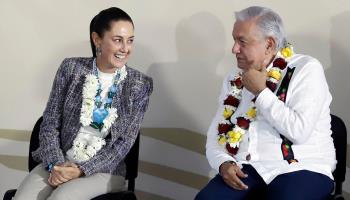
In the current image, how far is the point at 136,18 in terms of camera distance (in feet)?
10.2

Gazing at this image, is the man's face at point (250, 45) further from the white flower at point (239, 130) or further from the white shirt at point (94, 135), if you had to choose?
the white shirt at point (94, 135)

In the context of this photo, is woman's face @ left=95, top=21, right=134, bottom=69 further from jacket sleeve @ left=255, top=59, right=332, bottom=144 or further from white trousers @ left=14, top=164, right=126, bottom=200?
jacket sleeve @ left=255, top=59, right=332, bottom=144

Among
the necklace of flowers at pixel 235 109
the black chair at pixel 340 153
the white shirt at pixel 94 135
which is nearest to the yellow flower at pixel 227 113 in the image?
the necklace of flowers at pixel 235 109

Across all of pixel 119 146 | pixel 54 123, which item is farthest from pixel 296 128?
pixel 54 123

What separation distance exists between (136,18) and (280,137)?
132 cm

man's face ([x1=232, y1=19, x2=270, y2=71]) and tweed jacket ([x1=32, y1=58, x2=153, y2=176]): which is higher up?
man's face ([x1=232, y1=19, x2=270, y2=71])

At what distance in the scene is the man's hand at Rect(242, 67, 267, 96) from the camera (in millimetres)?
2119

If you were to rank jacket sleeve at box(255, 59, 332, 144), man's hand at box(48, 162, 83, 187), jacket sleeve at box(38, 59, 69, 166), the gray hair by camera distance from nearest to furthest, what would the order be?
1. jacket sleeve at box(255, 59, 332, 144)
2. the gray hair
3. man's hand at box(48, 162, 83, 187)
4. jacket sleeve at box(38, 59, 69, 166)

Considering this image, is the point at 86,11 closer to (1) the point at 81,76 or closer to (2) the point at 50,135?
(1) the point at 81,76

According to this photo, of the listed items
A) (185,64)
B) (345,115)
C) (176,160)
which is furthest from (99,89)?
(345,115)

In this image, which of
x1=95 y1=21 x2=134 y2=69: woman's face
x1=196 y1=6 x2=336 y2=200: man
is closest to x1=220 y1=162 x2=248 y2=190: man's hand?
x1=196 y1=6 x2=336 y2=200: man

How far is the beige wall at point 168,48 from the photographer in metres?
2.61

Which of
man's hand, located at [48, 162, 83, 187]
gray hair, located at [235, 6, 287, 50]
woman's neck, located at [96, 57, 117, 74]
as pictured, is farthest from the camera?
woman's neck, located at [96, 57, 117, 74]

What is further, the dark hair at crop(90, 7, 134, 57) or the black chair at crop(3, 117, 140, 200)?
the dark hair at crop(90, 7, 134, 57)
